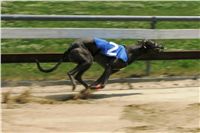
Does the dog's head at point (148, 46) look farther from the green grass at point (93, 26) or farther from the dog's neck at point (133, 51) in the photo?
the green grass at point (93, 26)

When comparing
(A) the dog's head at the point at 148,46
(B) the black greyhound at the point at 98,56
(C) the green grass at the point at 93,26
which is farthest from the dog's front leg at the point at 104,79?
(C) the green grass at the point at 93,26

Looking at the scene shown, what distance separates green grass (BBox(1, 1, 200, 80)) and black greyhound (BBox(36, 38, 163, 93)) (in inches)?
42.9

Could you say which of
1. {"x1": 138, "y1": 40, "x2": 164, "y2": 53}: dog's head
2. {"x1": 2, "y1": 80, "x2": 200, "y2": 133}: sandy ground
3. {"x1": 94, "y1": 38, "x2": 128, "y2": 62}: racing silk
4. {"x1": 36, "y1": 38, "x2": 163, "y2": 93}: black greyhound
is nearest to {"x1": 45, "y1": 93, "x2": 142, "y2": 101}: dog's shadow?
{"x1": 2, "y1": 80, "x2": 200, "y2": 133}: sandy ground

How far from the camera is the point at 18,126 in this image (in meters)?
6.95

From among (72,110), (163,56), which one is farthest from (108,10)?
(72,110)

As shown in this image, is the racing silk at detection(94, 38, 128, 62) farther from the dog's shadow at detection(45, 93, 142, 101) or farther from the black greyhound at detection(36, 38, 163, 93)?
the dog's shadow at detection(45, 93, 142, 101)

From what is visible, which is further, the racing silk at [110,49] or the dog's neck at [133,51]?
the dog's neck at [133,51]

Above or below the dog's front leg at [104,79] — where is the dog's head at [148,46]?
above

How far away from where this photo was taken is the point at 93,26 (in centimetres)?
1357

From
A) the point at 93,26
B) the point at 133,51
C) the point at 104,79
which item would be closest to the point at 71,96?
the point at 104,79

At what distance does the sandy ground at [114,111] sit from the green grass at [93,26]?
2.08 ft

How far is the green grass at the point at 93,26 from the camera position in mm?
10367

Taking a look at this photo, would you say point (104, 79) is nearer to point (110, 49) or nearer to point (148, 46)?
point (110, 49)

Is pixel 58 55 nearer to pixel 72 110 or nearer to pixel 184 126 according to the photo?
pixel 72 110
